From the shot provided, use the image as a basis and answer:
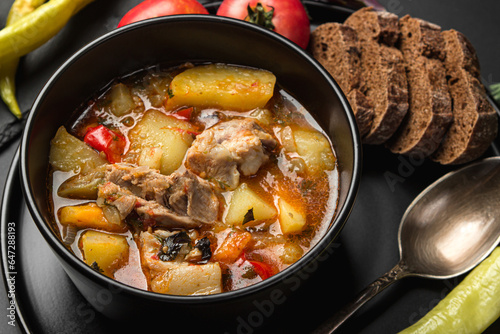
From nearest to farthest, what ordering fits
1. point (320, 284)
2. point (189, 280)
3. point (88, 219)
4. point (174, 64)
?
point (189, 280), point (88, 219), point (320, 284), point (174, 64)

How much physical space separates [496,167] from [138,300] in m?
2.29

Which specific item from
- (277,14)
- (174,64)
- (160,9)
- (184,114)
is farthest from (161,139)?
(277,14)

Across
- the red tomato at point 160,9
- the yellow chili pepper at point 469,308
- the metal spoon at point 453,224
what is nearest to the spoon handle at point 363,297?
the metal spoon at point 453,224

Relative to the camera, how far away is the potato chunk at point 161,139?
8.59ft

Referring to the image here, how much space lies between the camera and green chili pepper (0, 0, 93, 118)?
3303 millimetres

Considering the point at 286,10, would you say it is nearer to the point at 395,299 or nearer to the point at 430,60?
the point at 430,60

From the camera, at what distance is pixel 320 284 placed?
9.29ft

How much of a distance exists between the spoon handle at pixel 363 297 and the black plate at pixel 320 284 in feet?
0.34

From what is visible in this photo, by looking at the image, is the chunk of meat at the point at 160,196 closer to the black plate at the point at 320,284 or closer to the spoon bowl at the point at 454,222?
the black plate at the point at 320,284

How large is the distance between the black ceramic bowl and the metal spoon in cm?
69

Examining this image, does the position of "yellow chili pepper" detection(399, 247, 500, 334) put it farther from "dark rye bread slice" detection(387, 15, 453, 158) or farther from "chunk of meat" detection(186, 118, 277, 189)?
"chunk of meat" detection(186, 118, 277, 189)

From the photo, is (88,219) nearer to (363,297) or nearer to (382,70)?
(363,297)

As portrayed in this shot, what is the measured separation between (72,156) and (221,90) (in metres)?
0.85

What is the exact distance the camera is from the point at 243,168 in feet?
8.61
